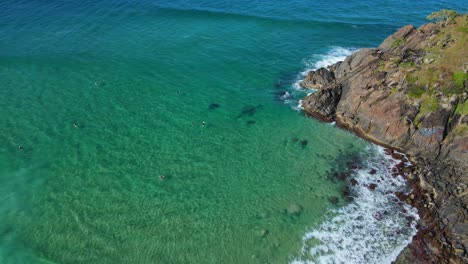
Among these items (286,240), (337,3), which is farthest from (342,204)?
(337,3)

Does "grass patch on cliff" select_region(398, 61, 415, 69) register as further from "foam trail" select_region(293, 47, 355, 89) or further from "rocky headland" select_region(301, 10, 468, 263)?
"foam trail" select_region(293, 47, 355, 89)

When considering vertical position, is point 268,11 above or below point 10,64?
above

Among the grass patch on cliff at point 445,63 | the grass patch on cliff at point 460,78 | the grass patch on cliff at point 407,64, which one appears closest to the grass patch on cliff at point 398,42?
the grass patch on cliff at point 445,63

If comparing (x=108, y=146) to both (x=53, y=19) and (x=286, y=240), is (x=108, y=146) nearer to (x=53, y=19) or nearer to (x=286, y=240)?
(x=286, y=240)

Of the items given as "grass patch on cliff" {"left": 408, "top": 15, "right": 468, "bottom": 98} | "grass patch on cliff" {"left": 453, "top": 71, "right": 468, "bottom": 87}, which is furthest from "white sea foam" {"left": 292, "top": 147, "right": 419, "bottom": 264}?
"grass patch on cliff" {"left": 453, "top": 71, "right": 468, "bottom": 87}

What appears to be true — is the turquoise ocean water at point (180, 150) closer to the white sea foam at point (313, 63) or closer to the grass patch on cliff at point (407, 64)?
the white sea foam at point (313, 63)

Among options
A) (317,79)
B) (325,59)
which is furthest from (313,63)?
(317,79)
